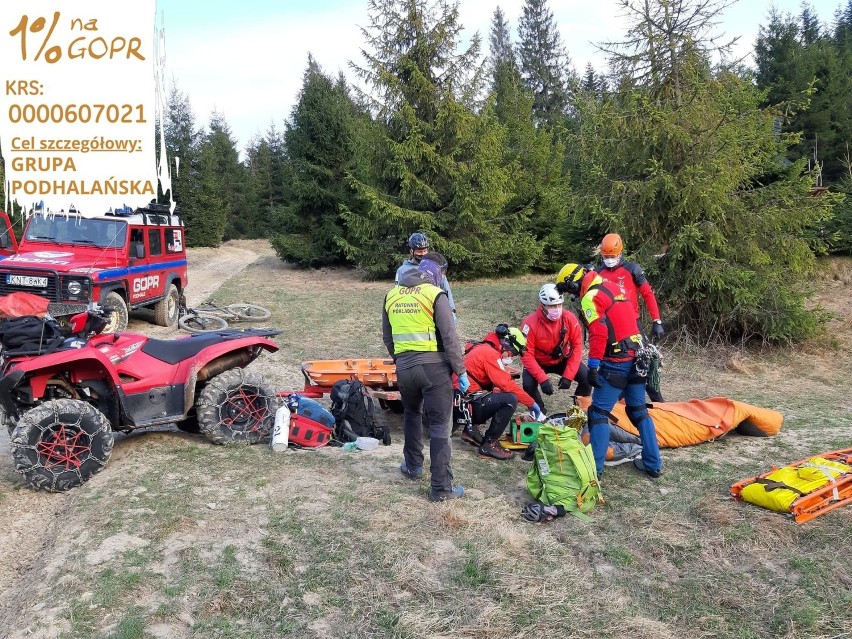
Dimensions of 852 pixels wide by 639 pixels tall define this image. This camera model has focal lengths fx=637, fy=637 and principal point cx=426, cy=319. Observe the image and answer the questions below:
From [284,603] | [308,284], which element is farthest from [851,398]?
[308,284]

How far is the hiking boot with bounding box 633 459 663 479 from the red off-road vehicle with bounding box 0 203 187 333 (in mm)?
7504

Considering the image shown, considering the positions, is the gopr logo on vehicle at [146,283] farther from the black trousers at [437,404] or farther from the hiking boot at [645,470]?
the hiking boot at [645,470]

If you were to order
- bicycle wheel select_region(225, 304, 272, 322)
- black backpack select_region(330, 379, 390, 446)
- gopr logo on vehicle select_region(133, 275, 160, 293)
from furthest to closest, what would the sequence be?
bicycle wheel select_region(225, 304, 272, 322), gopr logo on vehicle select_region(133, 275, 160, 293), black backpack select_region(330, 379, 390, 446)

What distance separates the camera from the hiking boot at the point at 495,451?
5.87m

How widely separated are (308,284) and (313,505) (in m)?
17.5

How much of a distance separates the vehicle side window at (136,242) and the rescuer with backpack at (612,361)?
29.8 ft

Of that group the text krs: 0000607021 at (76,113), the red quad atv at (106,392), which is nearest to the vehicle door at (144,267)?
the red quad atv at (106,392)

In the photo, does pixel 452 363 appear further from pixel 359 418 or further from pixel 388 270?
pixel 388 270

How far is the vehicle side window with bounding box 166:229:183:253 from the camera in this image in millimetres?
13234

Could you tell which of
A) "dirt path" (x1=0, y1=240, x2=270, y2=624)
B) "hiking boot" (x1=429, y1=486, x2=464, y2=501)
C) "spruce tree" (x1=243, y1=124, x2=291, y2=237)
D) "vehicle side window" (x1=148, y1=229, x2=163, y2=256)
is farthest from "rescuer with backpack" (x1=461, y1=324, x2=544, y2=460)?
"spruce tree" (x1=243, y1=124, x2=291, y2=237)

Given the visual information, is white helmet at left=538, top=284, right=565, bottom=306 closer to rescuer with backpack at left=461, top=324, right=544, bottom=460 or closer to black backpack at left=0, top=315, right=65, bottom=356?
rescuer with backpack at left=461, top=324, right=544, bottom=460

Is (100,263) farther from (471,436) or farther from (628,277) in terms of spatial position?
(628,277)

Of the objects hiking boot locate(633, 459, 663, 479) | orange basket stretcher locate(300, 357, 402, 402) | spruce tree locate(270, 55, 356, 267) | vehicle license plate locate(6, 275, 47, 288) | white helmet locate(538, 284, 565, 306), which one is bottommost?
hiking boot locate(633, 459, 663, 479)

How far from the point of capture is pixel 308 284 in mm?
21656
